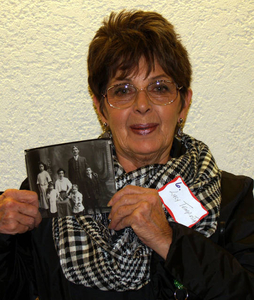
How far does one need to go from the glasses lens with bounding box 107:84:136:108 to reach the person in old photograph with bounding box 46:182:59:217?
1.37 ft

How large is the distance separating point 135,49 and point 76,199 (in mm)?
603

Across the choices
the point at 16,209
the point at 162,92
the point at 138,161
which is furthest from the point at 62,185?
the point at 162,92

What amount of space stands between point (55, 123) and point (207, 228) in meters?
0.88

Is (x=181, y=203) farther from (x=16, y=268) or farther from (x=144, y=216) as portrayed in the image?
(x=16, y=268)

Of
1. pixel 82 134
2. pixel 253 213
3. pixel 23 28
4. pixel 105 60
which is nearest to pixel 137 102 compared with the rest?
pixel 105 60

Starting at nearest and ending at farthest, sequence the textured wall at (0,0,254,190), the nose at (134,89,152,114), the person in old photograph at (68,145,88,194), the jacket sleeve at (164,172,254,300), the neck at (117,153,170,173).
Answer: the jacket sleeve at (164,172,254,300)
the person in old photograph at (68,145,88,194)
the nose at (134,89,152,114)
the neck at (117,153,170,173)
the textured wall at (0,0,254,190)

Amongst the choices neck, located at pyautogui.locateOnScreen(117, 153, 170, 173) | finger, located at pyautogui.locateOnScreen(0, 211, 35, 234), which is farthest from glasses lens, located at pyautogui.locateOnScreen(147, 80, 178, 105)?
finger, located at pyautogui.locateOnScreen(0, 211, 35, 234)

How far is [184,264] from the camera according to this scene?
1209 millimetres

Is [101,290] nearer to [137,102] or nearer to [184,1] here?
[137,102]

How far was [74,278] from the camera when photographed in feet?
4.48

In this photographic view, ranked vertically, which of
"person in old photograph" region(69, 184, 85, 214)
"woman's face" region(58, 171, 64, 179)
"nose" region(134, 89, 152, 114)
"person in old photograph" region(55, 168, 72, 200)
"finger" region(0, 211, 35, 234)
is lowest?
"finger" region(0, 211, 35, 234)

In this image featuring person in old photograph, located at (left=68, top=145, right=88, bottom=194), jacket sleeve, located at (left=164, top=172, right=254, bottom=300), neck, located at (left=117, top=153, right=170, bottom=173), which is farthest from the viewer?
neck, located at (left=117, top=153, right=170, bottom=173)

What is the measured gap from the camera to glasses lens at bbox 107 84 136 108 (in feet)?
4.77

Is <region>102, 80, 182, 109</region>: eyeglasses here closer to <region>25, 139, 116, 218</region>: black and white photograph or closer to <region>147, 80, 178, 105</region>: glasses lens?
<region>147, 80, 178, 105</region>: glasses lens
